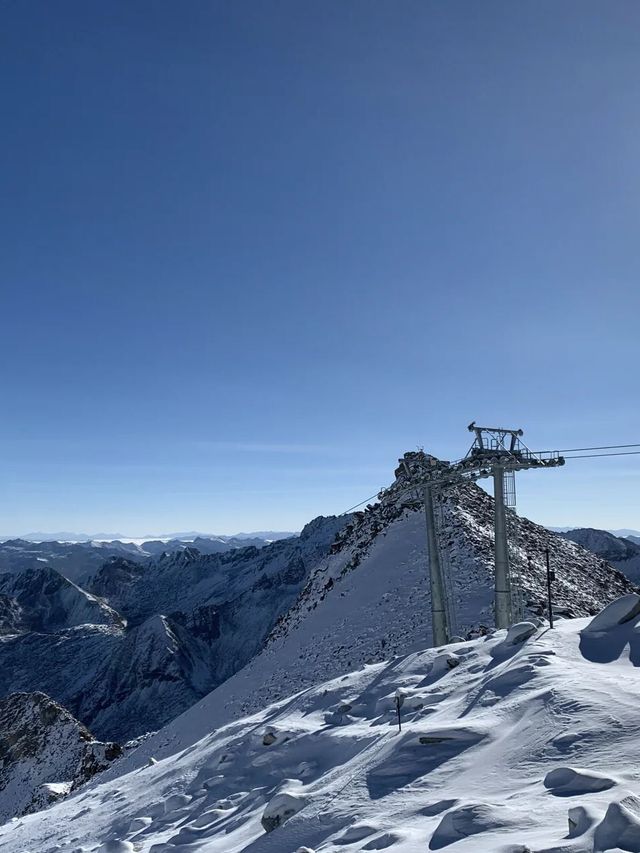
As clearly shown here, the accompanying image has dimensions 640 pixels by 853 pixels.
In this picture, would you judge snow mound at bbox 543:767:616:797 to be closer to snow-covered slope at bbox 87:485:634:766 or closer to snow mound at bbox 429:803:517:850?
snow mound at bbox 429:803:517:850

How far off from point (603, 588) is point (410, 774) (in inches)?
1654

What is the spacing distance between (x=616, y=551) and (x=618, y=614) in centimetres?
18228

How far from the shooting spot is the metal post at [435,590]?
1011 inches

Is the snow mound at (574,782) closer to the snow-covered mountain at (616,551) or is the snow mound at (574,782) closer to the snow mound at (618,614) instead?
the snow mound at (618,614)

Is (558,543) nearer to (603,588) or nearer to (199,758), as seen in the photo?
(603,588)

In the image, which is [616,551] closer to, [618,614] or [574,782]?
[618,614]

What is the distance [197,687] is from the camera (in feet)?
436

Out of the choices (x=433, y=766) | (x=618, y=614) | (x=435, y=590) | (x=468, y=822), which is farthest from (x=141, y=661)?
(x=468, y=822)

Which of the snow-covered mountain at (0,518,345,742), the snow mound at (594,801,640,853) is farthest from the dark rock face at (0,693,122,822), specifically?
the snow-covered mountain at (0,518,345,742)

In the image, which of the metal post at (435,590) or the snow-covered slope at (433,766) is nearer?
the snow-covered slope at (433,766)

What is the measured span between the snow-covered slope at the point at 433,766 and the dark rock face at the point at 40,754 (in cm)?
3406

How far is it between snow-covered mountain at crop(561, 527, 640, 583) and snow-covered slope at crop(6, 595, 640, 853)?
139948 mm

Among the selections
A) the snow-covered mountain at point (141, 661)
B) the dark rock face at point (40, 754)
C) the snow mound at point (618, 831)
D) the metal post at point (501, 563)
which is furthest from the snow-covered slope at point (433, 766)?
the snow-covered mountain at point (141, 661)

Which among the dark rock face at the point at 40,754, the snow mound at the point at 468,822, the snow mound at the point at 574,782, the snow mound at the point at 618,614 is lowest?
the dark rock face at the point at 40,754
